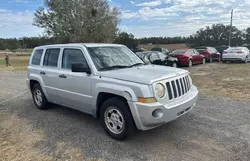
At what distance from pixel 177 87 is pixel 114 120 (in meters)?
1.29

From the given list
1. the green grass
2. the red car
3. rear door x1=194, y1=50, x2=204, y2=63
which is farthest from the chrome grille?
the green grass

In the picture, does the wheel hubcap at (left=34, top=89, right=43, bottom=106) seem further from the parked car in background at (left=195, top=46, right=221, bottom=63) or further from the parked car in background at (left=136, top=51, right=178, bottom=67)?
the parked car in background at (left=195, top=46, right=221, bottom=63)

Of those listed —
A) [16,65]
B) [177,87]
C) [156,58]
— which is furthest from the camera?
[16,65]

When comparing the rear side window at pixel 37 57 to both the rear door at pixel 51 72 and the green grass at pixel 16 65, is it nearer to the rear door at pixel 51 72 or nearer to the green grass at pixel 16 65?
the rear door at pixel 51 72

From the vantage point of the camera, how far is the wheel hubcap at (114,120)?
13.1 feet

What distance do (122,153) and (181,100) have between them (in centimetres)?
140

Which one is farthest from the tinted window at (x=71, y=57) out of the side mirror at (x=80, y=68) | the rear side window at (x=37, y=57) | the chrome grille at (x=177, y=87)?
the chrome grille at (x=177, y=87)

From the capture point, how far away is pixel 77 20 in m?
28.6

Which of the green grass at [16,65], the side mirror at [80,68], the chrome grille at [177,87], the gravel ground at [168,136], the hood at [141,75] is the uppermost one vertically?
the side mirror at [80,68]

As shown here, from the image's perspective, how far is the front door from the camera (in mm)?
4500

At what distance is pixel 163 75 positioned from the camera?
3898mm

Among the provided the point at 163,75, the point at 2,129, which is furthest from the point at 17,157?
the point at 163,75

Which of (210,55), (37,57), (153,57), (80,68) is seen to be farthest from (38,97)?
(210,55)

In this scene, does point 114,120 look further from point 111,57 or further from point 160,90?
point 111,57
